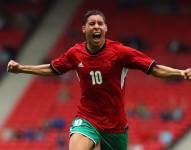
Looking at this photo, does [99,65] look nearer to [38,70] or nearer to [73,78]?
[38,70]

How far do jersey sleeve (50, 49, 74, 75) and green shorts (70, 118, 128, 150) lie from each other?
534 millimetres

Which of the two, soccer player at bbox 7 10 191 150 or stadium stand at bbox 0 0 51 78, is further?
stadium stand at bbox 0 0 51 78

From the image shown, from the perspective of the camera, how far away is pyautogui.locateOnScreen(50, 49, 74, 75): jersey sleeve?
700 cm

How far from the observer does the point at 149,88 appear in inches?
614

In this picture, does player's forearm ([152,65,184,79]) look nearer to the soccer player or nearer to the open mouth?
the soccer player

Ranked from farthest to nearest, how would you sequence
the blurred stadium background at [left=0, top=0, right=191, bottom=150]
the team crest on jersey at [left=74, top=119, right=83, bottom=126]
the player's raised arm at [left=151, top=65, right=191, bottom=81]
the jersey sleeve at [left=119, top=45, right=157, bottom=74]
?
the blurred stadium background at [left=0, top=0, right=191, bottom=150]
the team crest on jersey at [left=74, top=119, right=83, bottom=126]
the jersey sleeve at [left=119, top=45, right=157, bottom=74]
the player's raised arm at [left=151, top=65, right=191, bottom=81]

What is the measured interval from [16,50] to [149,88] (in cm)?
440

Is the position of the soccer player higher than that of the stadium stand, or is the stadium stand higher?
the soccer player

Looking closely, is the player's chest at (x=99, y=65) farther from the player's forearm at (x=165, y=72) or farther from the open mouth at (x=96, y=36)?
the player's forearm at (x=165, y=72)

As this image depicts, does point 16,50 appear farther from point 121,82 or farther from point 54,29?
point 121,82

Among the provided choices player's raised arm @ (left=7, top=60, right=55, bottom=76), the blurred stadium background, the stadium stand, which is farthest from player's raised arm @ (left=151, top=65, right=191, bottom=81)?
the stadium stand

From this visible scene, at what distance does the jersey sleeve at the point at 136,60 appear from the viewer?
6.71 metres

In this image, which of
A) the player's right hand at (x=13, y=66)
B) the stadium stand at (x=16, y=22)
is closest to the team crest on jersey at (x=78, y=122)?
the player's right hand at (x=13, y=66)

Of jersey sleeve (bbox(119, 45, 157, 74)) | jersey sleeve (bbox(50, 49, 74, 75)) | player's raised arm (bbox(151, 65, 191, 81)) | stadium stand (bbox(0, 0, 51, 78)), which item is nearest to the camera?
player's raised arm (bbox(151, 65, 191, 81))
